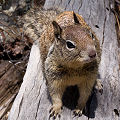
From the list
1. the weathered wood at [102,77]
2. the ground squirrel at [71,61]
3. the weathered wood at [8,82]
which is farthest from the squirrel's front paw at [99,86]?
the weathered wood at [8,82]

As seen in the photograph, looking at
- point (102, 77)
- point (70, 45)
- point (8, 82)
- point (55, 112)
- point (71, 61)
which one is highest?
point (70, 45)

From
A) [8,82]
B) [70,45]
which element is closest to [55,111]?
[70,45]

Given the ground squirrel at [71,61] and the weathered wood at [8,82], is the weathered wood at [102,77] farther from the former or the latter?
the weathered wood at [8,82]

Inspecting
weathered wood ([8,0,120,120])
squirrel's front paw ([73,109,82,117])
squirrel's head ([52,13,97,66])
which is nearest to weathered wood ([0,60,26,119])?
weathered wood ([8,0,120,120])

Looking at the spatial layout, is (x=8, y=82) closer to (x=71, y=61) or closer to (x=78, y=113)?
(x=78, y=113)

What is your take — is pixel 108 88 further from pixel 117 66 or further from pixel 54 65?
pixel 54 65

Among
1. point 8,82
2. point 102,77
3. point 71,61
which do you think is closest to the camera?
point 71,61
